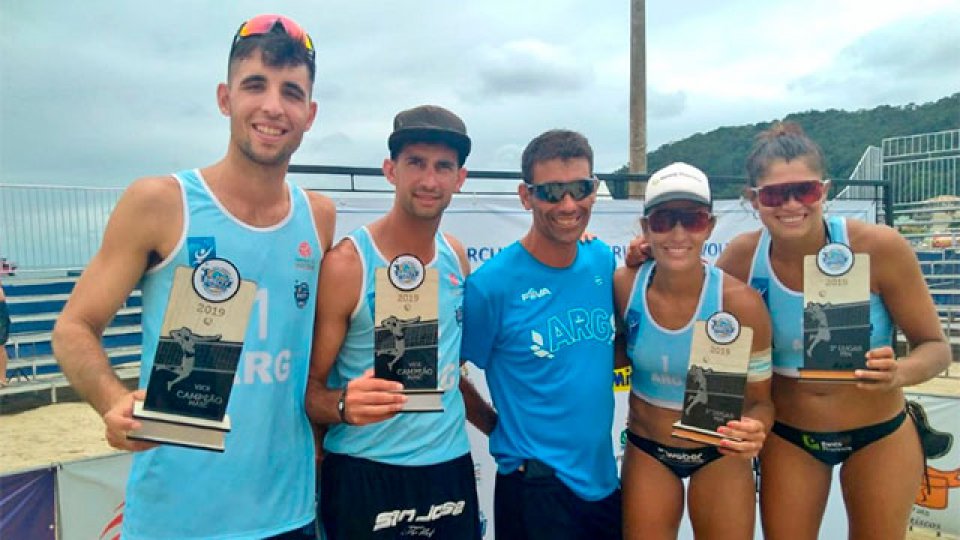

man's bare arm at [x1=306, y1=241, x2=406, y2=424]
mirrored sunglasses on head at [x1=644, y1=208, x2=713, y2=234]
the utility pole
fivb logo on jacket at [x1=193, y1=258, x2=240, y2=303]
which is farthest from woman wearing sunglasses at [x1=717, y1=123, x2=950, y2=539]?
the utility pole

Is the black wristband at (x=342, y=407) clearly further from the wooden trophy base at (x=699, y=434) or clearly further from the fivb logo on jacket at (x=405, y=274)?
the wooden trophy base at (x=699, y=434)

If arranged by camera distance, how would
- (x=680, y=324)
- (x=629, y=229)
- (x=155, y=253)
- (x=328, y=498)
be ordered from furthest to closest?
(x=629, y=229) → (x=680, y=324) → (x=328, y=498) → (x=155, y=253)

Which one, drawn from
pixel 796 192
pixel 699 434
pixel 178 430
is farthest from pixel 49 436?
pixel 796 192

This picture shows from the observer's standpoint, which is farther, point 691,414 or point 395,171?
point 395,171

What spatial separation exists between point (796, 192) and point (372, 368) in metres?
1.98

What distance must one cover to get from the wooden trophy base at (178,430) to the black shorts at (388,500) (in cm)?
73

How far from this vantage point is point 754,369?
2.68 metres

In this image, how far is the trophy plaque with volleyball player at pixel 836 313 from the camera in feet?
8.46

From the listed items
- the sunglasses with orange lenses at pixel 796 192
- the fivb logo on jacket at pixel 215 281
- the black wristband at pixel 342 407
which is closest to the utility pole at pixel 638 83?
the sunglasses with orange lenses at pixel 796 192

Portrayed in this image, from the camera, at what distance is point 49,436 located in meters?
9.79

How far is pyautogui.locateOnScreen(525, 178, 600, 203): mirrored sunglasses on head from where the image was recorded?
2766 millimetres

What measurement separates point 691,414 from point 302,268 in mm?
1612

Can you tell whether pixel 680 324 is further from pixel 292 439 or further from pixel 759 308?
pixel 292 439

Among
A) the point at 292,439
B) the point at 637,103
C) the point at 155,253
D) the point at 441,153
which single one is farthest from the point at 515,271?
the point at 637,103
